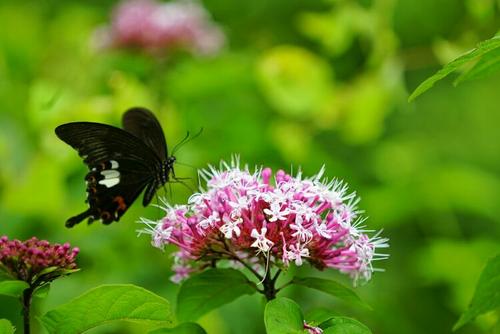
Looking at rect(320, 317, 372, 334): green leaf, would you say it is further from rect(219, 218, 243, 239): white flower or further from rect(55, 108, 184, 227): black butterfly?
rect(55, 108, 184, 227): black butterfly

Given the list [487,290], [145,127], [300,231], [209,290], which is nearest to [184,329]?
[209,290]

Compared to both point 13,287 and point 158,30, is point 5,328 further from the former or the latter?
point 158,30

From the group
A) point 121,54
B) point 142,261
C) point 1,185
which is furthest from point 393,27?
point 1,185

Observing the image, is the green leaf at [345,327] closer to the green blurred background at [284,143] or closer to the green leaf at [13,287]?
the green leaf at [13,287]

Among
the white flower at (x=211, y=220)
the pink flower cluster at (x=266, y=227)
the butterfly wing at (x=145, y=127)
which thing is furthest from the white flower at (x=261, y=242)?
the butterfly wing at (x=145, y=127)

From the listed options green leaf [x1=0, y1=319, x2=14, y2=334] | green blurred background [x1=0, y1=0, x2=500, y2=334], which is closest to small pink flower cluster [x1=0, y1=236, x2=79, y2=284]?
green leaf [x1=0, y1=319, x2=14, y2=334]

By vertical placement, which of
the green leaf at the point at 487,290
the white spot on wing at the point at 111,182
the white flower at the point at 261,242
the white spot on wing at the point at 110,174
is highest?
the white spot on wing at the point at 110,174
